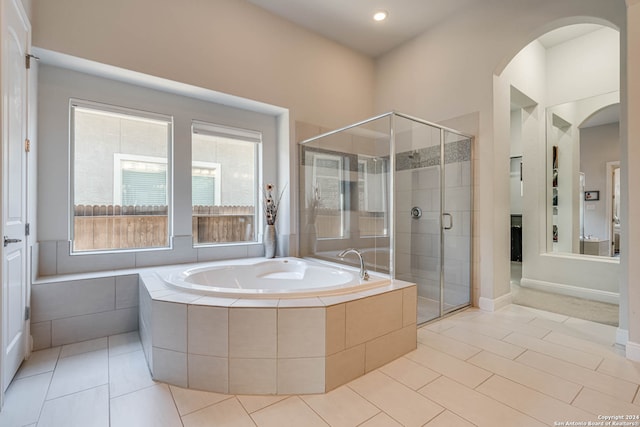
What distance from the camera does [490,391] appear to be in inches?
61.7

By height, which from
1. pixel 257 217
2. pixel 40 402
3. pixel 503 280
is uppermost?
pixel 257 217

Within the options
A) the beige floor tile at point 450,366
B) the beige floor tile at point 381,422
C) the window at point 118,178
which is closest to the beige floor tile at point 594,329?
the beige floor tile at point 450,366

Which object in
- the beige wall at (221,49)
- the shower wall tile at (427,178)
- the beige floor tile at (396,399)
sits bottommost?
the beige floor tile at (396,399)

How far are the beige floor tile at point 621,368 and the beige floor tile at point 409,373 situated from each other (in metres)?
1.05

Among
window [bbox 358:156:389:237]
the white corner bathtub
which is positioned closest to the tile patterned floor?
the white corner bathtub

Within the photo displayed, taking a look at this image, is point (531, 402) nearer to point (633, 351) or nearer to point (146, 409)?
point (633, 351)

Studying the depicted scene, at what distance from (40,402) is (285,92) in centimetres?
302

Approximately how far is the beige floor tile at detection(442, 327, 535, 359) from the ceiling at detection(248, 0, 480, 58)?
122 inches

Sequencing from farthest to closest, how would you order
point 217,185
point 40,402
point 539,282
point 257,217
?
point 539,282 → point 257,217 → point 217,185 → point 40,402

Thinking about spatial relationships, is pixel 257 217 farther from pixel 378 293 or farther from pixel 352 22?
pixel 352 22

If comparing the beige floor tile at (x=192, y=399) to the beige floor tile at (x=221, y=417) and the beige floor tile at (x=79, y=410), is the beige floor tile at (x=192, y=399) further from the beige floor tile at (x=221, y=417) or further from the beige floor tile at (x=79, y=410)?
the beige floor tile at (x=79, y=410)

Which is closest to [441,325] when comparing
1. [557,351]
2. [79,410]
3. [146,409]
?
[557,351]

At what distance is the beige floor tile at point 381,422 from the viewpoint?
132cm

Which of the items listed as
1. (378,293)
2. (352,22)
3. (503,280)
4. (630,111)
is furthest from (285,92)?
(503,280)
